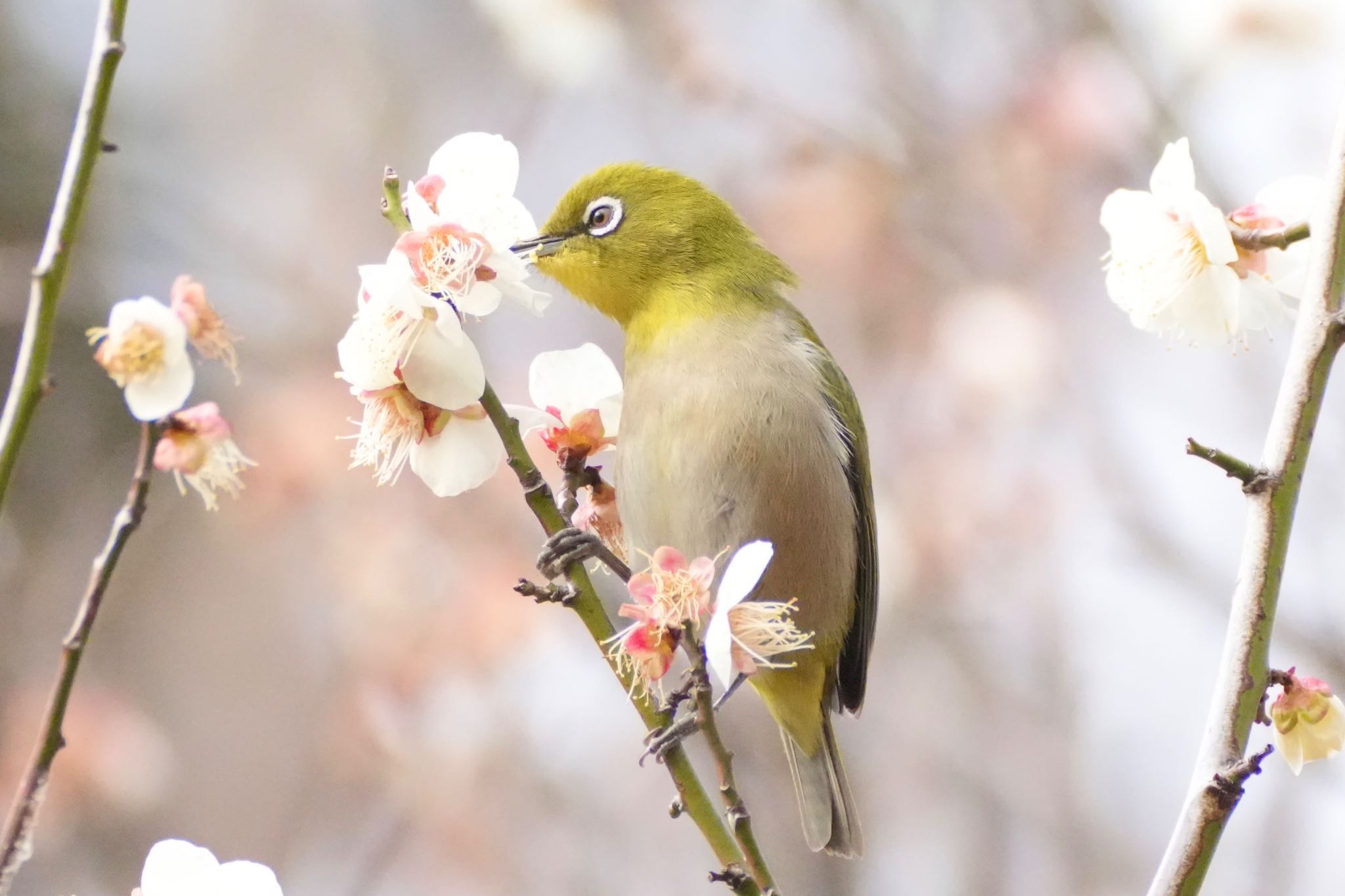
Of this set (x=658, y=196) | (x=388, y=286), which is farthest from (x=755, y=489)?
(x=388, y=286)

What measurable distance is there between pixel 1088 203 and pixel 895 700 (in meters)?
1.33

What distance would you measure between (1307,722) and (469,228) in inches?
26.4

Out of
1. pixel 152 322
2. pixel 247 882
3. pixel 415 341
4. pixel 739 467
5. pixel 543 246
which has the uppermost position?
pixel 543 246

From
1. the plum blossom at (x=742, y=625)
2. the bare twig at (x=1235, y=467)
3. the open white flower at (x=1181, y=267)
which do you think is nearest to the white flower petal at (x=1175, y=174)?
the open white flower at (x=1181, y=267)

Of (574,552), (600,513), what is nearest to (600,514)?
(600,513)

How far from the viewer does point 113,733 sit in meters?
2.81

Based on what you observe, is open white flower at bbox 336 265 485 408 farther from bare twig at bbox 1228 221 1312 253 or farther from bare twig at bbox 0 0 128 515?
bare twig at bbox 1228 221 1312 253

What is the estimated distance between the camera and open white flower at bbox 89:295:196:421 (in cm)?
60

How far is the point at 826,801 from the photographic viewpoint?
1623mm

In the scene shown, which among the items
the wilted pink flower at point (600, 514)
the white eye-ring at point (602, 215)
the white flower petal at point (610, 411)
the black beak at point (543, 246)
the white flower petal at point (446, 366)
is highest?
the white eye-ring at point (602, 215)

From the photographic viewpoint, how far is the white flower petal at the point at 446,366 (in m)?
0.79

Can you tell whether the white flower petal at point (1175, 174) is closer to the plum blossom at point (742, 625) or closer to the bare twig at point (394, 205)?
the plum blossom at point (742, 625)

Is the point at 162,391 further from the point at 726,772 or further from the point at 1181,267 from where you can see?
the point at 1181,267

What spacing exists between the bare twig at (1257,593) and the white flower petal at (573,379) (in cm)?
52
